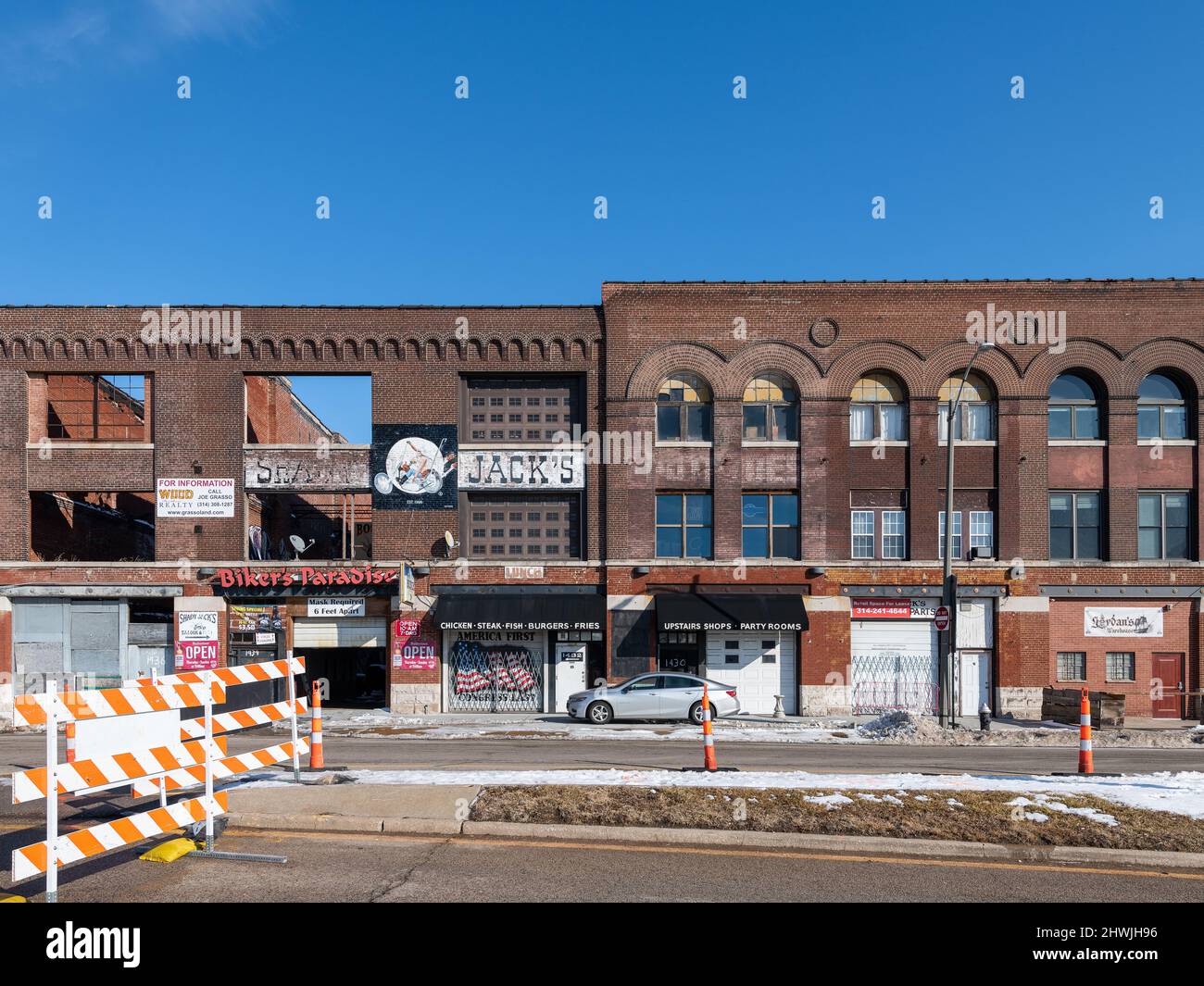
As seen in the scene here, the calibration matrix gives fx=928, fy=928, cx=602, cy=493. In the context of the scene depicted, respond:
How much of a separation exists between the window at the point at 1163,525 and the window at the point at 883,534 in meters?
7.10

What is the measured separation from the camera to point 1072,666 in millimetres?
28047

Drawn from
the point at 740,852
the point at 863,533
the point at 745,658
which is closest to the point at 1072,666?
the point at 863,533

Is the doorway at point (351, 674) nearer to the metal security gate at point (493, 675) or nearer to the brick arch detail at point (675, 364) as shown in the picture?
the metal security gate at point (493, 675)

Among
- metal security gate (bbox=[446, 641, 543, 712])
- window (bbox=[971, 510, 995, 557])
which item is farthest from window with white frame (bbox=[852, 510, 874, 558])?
metal security gate (bbox=[446, 641, 543, 712])

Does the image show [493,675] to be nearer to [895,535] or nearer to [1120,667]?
[895,535]

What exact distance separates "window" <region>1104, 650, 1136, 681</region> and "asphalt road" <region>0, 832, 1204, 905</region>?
21.8m

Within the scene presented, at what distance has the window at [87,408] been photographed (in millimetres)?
29583

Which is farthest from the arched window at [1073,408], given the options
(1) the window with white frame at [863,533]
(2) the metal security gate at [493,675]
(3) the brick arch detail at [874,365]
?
(2) the metal security gate at [493,675]

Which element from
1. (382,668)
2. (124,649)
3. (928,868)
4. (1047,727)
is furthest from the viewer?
(382,668)

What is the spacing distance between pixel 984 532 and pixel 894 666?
4.92 m

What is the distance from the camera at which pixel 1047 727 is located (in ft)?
79.8

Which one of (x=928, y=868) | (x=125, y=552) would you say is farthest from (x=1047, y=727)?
(x=125, y=552)
